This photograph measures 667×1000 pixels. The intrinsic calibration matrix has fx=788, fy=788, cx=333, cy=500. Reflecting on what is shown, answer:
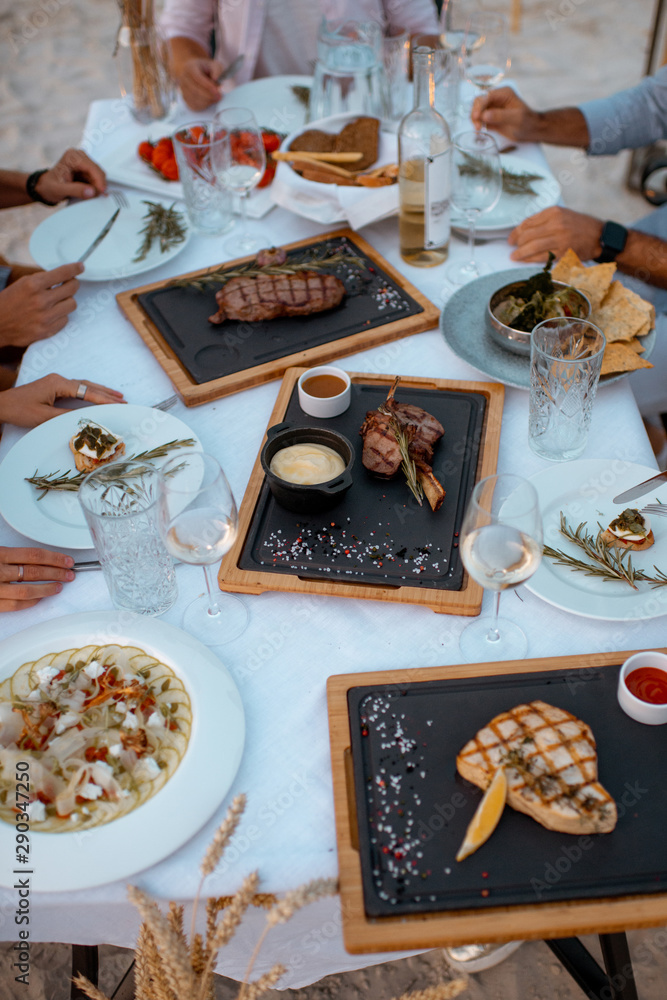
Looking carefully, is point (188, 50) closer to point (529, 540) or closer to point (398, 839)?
point (529, 540)

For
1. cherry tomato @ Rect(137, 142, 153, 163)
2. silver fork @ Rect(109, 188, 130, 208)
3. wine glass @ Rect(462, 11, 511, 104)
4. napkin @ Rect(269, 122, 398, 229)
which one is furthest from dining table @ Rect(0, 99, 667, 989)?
wine glass @ Rect(462, 11, 511, 104)

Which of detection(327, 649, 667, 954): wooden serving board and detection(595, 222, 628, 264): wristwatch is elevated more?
detection(595, 222, 628, 264): wristwatch

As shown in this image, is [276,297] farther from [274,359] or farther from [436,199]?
[436,199]

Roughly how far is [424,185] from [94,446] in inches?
40.5

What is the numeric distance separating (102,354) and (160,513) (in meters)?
0.92

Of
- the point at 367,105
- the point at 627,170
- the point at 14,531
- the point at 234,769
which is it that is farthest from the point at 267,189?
the point at 627,170

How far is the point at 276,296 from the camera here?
6.15 ft

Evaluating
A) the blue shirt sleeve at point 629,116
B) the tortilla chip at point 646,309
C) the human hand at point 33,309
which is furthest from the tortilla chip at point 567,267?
the human hand at point 33,309

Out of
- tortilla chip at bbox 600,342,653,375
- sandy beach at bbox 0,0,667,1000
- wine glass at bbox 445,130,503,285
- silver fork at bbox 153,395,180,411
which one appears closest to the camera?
tortilla chip at bbox 600,342,653,375

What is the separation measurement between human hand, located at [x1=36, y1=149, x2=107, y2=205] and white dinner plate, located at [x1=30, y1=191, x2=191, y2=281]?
0.03 metres

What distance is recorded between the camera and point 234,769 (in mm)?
1105

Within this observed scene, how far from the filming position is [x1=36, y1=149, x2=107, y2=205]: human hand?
235 cm

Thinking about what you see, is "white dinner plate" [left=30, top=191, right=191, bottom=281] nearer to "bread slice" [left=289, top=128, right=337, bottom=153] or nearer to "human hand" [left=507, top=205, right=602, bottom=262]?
"bread slice" [left=289, top=128, right=337, bottom=153]

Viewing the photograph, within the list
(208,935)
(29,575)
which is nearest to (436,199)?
(29,575)
